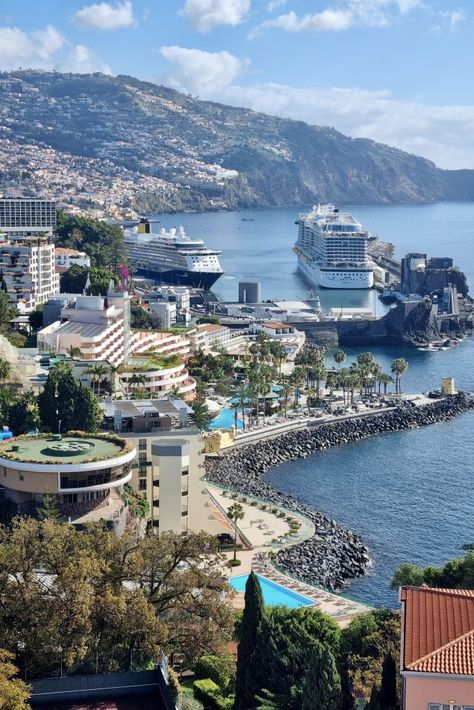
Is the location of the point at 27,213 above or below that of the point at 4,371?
above

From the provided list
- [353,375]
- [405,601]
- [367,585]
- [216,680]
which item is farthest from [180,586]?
[353,375]

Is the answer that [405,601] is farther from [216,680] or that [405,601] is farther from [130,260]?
Answer: [130,260]

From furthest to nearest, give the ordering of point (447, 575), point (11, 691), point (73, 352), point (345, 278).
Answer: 1. point (345, 278)
2. point (73, 352)
3. point (447, 575)
4. point (11, 691)

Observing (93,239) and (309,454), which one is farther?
(93,239)

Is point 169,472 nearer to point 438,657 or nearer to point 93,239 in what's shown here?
point 438,657

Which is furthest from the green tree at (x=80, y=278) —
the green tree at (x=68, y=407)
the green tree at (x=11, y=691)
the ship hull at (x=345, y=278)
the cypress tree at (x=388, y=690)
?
the cypress tree at (x=388, y=690)

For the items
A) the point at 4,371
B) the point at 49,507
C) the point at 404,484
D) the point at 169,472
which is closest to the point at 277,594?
the point at 169,472
